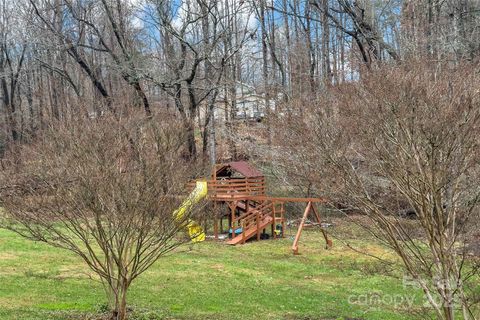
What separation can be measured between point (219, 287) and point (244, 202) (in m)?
9.49

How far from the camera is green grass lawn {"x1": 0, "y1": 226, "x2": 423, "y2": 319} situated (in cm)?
830

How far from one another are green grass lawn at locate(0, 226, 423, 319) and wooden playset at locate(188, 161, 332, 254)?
1.64 metres

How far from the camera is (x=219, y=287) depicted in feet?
35.7

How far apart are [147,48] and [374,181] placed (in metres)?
24.4

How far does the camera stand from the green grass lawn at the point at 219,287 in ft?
27.2

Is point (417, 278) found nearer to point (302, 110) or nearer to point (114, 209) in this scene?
point (114, 209)

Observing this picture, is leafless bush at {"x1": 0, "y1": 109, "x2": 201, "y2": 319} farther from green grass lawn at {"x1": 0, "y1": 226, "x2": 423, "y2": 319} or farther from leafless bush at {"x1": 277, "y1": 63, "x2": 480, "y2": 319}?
leafless bush at {"x1": 277, "y1": 63, "x2": 480, "y2": 319}

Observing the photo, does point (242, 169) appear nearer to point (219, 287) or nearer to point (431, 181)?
point (219, 287)

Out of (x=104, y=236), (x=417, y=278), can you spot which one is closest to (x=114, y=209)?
(x=104, y=236)

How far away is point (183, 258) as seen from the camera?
14.3 metres

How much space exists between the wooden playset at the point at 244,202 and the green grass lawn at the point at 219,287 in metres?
1.64

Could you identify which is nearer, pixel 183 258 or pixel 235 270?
pixel 235 270

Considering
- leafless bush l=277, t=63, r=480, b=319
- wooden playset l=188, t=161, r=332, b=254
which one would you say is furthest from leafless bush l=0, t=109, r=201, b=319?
wooden playset l=188, t=161, r=332, b=254

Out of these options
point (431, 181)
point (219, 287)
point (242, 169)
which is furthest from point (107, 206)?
point (242, 169)
